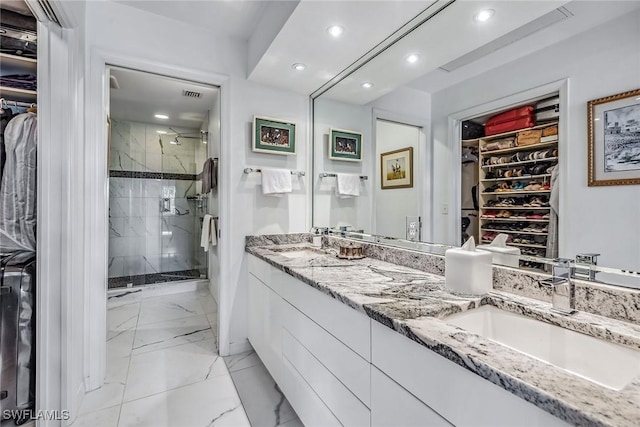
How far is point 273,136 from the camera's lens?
236cm

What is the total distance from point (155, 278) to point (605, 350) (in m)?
4.46

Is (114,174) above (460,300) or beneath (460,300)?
above

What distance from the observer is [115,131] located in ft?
13.1

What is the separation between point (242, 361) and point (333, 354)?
1298 millimetres

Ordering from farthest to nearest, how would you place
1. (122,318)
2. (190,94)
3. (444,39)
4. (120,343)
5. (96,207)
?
(190,94)
(122,318)
(120,343)
(96,207)
(444,39)

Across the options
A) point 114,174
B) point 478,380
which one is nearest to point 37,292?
point 478,380

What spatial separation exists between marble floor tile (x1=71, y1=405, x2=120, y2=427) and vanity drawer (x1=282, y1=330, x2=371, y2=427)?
97 centimetres

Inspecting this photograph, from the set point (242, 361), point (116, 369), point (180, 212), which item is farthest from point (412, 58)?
point (180, 212)

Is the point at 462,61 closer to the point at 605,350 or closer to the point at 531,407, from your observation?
the point at 605,350

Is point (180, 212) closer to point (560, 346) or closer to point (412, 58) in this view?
point (412, 58)

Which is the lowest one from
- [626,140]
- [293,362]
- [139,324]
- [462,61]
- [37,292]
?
[139,324]

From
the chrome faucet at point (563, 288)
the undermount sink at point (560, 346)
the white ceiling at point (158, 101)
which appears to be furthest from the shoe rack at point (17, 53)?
the chrome faucet at point (563, 288)

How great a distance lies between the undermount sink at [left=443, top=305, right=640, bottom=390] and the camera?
724mm

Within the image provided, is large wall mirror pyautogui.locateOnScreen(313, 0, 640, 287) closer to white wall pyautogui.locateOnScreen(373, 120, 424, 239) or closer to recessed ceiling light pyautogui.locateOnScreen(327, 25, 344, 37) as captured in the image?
white wall pyautogui.locateOnScreen(373, 120, 424, 239)
